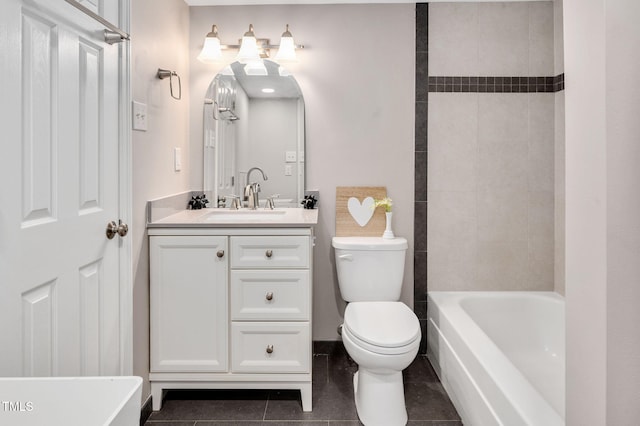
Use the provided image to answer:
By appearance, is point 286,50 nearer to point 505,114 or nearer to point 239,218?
point 239,218

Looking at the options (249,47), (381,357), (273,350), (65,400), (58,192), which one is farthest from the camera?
(249,47)

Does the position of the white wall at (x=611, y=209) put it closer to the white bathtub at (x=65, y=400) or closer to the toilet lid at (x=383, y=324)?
the white bathtub at (x=65, y=400)

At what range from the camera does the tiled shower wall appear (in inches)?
108

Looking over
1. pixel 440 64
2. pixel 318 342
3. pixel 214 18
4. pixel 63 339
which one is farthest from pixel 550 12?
pixel 63 339

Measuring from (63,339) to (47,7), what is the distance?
3.30 feet

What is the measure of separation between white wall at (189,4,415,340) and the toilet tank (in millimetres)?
289

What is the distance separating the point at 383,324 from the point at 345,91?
1.45 metres

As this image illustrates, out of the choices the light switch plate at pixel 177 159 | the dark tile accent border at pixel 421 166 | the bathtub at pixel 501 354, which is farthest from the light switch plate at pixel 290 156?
the bathtub at pixel 501 354

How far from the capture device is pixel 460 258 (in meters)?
2.81

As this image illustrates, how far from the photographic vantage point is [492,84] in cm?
276

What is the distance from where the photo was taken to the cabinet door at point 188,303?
6.95 ft

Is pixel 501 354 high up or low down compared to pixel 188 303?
down

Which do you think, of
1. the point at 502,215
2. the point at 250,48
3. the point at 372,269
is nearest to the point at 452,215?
the point at 502,215

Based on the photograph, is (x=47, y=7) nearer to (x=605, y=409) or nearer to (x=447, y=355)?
(x=605, y=409)
